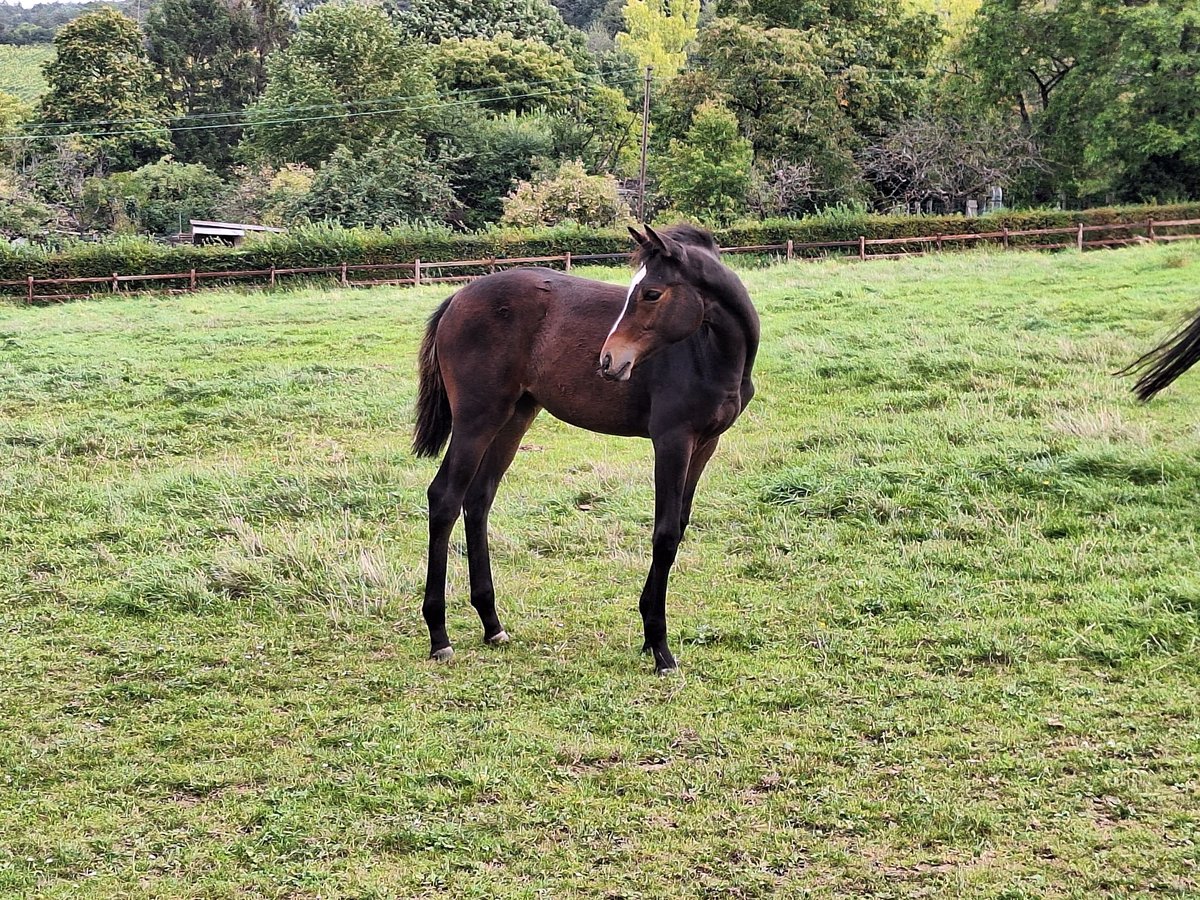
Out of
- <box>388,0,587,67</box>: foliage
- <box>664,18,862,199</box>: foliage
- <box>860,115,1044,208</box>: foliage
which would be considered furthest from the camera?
<box>388,0,587,67</box>: foliage

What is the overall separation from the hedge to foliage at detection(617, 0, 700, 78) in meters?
44.5

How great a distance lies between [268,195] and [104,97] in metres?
17.7

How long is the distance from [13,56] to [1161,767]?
384 feet

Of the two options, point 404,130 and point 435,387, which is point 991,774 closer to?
point 435,387

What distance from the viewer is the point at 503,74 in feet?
182

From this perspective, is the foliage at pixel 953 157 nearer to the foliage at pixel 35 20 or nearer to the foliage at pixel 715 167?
the foliage at pixel 715 167

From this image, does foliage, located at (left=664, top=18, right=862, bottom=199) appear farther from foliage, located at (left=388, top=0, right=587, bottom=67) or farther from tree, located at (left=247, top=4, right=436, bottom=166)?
foliage, located at (left=388, top=0, right=587, bottom=67)

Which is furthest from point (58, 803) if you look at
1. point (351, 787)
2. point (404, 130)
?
point (404, 130)

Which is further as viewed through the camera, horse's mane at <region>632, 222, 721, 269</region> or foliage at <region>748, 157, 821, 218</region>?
foliage at <region>748, 157, 821, 218</region>

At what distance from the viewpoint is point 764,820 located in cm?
392

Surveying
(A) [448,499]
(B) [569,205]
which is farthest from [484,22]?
(A) [448,499]

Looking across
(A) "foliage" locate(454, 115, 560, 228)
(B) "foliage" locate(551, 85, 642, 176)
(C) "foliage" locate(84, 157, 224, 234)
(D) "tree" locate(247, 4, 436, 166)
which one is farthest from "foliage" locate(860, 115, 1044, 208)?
(C) "foliage" locate(84, 157, 224, 234)

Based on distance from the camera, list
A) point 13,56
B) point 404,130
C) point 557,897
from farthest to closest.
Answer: point 13,56
point 404,130
point 557,897

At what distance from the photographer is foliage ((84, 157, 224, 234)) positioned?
159 feet
